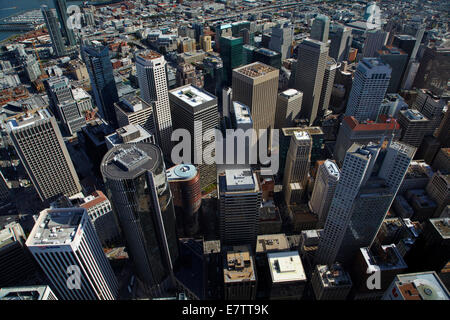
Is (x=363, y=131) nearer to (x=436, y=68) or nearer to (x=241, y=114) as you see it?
(x=241, y=114)

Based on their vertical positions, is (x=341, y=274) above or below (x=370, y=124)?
below

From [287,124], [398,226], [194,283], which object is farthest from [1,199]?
[398,226]

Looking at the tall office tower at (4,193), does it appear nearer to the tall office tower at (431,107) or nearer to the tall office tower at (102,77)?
the tall office tower at (102,77)

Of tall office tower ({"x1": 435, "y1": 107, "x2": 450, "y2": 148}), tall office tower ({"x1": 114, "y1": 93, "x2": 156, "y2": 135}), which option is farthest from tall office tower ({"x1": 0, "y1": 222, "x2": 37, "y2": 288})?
tall office tower ({"x1": 435, "y1": 107, "x2": 450, "y2": 148})

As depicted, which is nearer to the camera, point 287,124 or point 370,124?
point 370,124

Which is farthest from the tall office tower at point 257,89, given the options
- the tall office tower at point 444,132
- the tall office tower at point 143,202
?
the tall office tower at point 444,132

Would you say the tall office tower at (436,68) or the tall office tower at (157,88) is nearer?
the tall office tower at (157,88)
